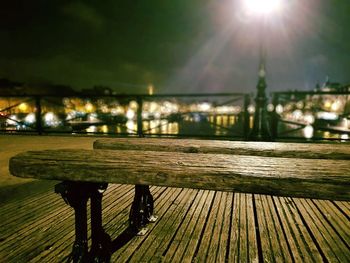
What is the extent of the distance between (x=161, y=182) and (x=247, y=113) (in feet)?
16.2

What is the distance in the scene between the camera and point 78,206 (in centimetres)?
159

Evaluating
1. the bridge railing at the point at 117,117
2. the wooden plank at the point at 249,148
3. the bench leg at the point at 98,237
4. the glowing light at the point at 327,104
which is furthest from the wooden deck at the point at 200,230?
the glowing light at the point at 327,104

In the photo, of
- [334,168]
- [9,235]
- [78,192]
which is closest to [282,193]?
[334,168]

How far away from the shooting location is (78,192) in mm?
1553

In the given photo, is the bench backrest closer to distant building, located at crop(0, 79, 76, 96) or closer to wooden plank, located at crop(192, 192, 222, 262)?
wooden plank, located at crop(192, 192, 222, 262)

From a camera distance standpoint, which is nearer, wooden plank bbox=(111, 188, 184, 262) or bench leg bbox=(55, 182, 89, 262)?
bench leg bbox=(55, 182, 89, 262)

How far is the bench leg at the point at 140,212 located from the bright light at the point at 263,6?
18.3 ft

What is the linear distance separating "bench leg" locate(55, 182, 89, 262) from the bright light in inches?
241

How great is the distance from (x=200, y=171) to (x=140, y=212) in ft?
3.85

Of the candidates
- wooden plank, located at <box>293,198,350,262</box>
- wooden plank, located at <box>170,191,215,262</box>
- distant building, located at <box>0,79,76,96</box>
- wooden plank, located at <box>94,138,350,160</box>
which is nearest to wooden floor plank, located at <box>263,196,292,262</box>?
wooden plank, located at <box>293,198,350,262</box>

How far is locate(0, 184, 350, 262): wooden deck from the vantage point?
181 cm

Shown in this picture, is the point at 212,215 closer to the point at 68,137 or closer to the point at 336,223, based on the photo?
the point at 336,223

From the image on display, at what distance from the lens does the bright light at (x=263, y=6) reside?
5906 mm

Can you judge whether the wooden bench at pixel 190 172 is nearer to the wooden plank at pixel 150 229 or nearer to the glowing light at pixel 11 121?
the wooden plank at pixel 150 229
